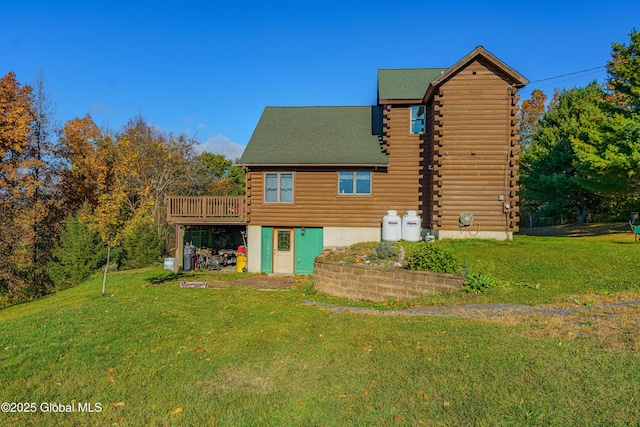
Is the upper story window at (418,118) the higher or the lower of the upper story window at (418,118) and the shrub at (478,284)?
the higher

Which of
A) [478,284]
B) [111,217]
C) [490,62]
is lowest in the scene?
[478,284]

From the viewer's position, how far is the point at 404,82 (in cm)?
1808

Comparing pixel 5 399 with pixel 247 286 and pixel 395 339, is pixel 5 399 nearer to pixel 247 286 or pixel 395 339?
pixel 395 339

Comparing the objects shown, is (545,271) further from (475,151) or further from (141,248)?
(141,248)

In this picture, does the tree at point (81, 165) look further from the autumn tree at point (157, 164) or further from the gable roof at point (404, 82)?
the gable roof at point (404, 82)

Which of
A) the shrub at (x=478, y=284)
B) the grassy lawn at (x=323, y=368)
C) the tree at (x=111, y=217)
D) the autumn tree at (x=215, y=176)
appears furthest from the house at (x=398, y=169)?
the autumn tree at (x=215, y=176)

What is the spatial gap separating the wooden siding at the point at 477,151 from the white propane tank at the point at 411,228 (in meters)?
0.75

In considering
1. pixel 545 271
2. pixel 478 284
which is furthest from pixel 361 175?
pixel 545 271

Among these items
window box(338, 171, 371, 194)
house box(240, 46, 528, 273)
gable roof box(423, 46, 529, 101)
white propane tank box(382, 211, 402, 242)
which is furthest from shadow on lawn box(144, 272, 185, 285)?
gable roof box(423, 46, 529, 101)

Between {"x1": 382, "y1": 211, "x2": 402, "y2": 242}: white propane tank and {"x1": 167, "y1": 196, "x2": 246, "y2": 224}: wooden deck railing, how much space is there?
21.3 ft

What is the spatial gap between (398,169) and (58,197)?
21.9m

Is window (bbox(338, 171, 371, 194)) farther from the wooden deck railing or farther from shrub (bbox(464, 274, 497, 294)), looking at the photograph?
shrub (bbox(464, 274, 497, 294))

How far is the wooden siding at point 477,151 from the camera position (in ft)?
47.8

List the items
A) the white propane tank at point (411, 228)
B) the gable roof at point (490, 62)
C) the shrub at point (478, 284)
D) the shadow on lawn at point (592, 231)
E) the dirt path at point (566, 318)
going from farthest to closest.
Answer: the shadow on lawn at point (592, 231) < the white propane tank at point (411, 228) < the gable roof at point (490, 62) < the shrub at point (478, 284) < the dirt path at point (566, 318)
